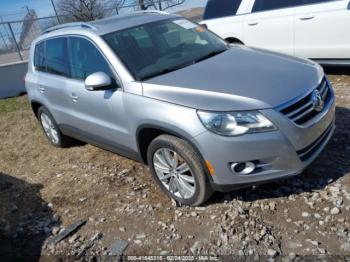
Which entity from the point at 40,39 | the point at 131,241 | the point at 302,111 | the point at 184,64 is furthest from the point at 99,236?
the point at 40,39

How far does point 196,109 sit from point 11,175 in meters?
3.44

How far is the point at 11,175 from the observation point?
214 inches

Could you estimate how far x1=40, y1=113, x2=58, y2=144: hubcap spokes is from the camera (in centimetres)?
578

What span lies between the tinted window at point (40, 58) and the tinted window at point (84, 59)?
984 mm

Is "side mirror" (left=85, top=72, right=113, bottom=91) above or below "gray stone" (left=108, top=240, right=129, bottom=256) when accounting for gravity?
above

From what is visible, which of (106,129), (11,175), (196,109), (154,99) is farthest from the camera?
(11,175)

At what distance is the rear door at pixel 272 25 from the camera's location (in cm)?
686

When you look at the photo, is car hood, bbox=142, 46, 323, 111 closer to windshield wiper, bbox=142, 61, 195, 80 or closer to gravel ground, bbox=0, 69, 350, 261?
windshield wiper, bbox=142, 61, 195, 80

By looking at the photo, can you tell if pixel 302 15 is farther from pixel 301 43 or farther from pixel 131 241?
pixel 131 241

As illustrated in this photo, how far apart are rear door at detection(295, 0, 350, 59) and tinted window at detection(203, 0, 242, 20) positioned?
1521 millimetres

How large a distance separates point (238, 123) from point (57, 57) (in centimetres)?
290

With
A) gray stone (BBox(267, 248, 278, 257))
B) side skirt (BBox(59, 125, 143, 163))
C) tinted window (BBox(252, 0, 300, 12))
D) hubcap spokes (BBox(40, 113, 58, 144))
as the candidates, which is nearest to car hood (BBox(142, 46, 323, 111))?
side skirt (BBox(59, 125, 143, 163))

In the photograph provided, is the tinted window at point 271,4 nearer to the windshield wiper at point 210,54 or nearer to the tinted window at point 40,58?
the windshield wiper at point 210,54

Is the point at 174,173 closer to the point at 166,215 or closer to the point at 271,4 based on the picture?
the point at 166,215
